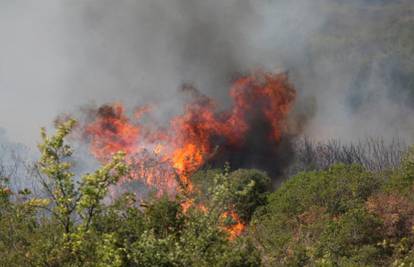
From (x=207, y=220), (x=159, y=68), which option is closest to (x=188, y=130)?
(x=159, y=68)

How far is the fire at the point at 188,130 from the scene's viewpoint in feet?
308

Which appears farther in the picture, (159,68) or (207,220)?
(159,68)

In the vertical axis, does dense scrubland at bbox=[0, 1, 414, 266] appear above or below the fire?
below

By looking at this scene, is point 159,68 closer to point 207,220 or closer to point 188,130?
point 188,130

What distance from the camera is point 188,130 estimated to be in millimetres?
102500

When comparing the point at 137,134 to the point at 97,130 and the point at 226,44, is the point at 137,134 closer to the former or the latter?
the point at 97,130

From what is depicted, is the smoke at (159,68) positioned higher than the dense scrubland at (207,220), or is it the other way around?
the smoke at (159,68)

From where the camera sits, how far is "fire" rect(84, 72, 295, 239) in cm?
9394

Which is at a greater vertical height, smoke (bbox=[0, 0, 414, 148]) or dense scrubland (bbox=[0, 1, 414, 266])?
smoke (bbox=[0, 0, 414, 148])

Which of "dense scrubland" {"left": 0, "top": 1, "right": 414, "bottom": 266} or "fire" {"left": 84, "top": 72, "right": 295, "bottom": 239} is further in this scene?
"fire" {"left": 84, "top": 72, "right": 295, "bottom": 239}

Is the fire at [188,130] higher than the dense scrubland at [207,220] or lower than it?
higher

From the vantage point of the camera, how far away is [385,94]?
17025 centimetres

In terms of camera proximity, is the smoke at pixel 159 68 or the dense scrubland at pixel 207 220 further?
the smoke at pixel 159 68

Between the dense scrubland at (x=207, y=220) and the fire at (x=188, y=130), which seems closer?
the dense scrubland at (x=207, y=220)
